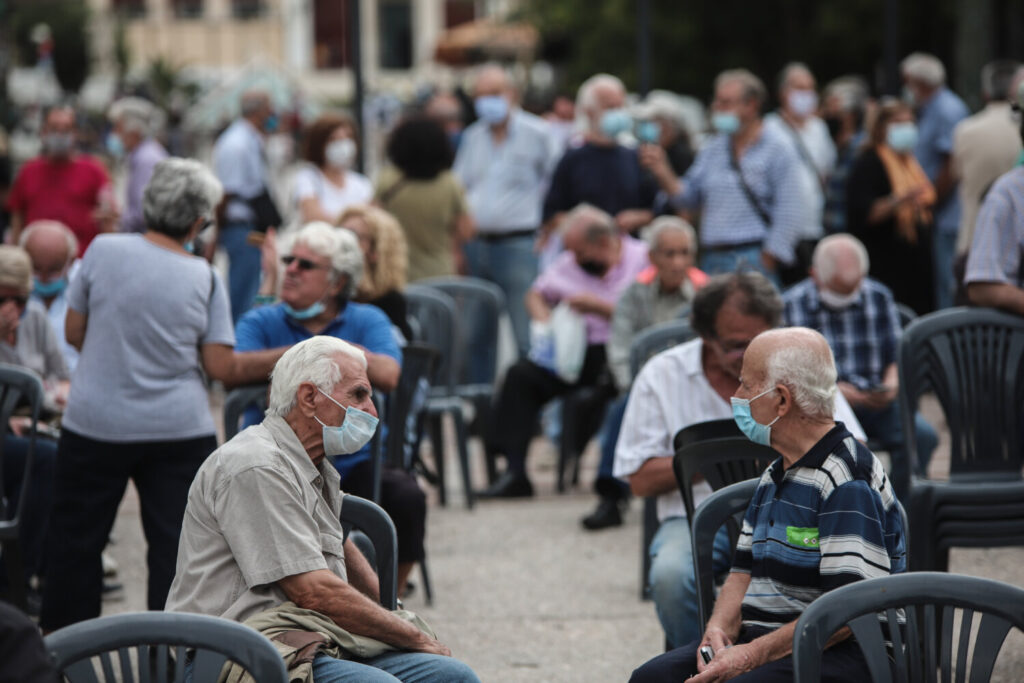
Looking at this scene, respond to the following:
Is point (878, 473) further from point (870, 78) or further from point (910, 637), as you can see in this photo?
point (870, 78)

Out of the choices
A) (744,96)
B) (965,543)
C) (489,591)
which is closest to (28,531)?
(489,591)

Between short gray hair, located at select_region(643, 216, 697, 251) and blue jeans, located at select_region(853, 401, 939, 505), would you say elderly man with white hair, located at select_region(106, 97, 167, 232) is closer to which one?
short gray hair, located at select_region(643, 216, 697, 251)

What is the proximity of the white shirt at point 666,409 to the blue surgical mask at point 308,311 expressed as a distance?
1245mm

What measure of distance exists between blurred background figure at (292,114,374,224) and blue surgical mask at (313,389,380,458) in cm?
524

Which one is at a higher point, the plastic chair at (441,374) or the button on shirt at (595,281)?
the button on shirt at (595,281)

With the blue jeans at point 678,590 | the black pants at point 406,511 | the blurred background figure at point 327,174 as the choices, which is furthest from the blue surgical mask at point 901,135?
→ the blue jeans at point 678,590

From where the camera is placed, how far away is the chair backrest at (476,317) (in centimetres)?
869

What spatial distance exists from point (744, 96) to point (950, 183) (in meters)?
1.97

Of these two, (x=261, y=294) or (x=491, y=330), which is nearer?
(x=261, y=294)

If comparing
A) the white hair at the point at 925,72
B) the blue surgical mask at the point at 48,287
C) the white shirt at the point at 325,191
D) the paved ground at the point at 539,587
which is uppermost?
the white hair at the point at 925,72

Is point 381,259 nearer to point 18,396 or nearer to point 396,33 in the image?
point 18,396

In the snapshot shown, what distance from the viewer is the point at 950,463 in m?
5.51

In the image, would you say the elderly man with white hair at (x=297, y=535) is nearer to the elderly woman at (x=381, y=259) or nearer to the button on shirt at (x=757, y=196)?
the elderly woman at (x=381, y=259)

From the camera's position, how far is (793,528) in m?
3.63
